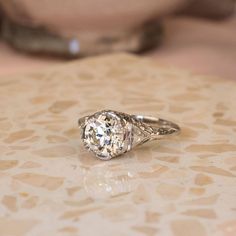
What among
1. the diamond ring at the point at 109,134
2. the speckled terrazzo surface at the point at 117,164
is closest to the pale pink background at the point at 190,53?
the speckled terrazzo surface at the point at 117,164

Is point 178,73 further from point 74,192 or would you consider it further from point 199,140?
point 74,192

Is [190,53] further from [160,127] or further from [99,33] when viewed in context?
[160,127]

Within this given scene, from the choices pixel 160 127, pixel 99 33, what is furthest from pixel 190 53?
pixel 160 127

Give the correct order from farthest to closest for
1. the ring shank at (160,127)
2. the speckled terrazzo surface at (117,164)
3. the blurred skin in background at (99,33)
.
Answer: the blurred skin in background at (99,33) < the ring shank at (160,127) < the speckled terrazzo surface at (117,164)

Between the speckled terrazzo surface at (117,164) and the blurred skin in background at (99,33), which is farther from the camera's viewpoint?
the blurred skin in background at (99,33)

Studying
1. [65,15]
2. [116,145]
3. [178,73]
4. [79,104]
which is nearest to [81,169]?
[116,145]

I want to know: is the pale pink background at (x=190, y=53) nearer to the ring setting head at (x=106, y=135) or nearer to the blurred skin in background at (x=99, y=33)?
the blurred skin in background at (x=99, y=33)
